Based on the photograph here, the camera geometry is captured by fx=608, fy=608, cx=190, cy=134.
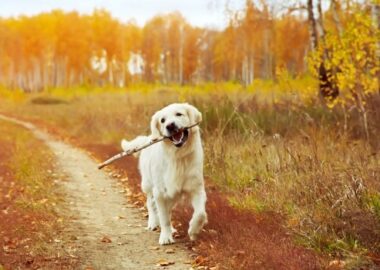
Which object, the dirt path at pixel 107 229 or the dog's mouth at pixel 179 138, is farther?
the dog's mouth at pixel 179 138

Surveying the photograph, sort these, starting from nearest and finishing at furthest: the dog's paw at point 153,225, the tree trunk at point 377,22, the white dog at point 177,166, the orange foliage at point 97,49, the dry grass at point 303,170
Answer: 1. the dry grass at point 303,170
2. the white dog at point 177,166
3. the dog's paw at point 153,225
4. the tree trunk at point 377,22
5. the orange foliage at point 97,49

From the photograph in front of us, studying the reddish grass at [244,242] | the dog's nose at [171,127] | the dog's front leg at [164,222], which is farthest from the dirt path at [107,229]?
the dog's nose at [171,127]

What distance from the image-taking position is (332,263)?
5.24 m

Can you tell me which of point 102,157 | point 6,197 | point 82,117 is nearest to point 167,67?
point 82,117

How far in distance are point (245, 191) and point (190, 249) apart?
2239 mm

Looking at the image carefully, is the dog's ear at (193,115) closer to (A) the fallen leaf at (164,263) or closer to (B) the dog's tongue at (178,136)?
(B) the dog's tongue at (178,136)

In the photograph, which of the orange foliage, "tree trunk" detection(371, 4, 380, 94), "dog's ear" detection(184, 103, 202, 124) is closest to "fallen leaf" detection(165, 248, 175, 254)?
"dog's ear" detection(184, 103, 202, 124)

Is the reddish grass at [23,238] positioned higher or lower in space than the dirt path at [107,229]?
higher

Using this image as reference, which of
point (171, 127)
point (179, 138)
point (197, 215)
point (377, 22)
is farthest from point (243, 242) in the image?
point (377, 22)

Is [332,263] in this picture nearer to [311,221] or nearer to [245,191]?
[311,221]

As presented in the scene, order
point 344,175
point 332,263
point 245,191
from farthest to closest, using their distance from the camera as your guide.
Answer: point 245,191 < point 344,175 < point 332,263

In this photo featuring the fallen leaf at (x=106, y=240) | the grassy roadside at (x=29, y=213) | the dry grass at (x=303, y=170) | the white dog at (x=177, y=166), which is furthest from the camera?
the fallen leaf at (x=106, y=240)

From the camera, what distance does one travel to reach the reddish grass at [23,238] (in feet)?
20.6

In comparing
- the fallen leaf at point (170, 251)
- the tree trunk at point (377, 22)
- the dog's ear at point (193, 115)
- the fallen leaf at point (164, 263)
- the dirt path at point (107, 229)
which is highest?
the tree trunk at point (377, 22)
